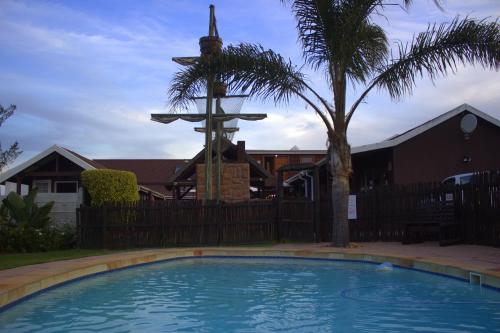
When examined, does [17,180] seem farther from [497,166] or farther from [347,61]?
[497,166]

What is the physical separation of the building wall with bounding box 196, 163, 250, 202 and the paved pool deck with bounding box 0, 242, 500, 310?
763 centimetres

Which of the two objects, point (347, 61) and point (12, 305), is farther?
point (347, 61)

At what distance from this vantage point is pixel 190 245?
1717 cm

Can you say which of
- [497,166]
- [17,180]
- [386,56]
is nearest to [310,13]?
[386,56]

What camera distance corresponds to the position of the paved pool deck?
28.5 feet

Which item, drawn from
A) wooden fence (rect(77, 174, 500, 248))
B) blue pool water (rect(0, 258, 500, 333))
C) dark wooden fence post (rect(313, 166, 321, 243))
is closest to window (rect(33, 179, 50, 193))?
wooden fence (rect(77, 174, 500, 248))

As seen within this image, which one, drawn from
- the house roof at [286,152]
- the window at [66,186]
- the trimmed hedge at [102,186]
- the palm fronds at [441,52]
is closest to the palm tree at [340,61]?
the palm fronds at [441,52]

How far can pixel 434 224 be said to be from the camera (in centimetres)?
1477

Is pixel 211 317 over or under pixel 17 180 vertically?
under

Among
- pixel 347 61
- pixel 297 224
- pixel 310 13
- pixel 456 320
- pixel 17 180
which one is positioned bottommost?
pixel 456 320

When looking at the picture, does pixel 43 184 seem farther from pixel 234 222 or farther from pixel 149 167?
pixel 149 167

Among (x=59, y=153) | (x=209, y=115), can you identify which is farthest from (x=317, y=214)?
(x=59, y=153)

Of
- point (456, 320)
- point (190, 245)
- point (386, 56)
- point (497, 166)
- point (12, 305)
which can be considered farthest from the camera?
point (497, 166)

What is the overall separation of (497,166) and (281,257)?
546 inches
